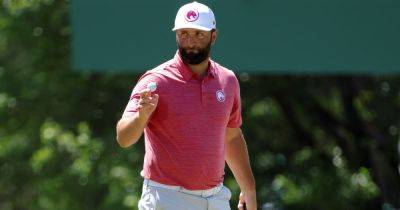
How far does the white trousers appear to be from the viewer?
207 inches

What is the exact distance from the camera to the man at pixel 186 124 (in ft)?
17.0

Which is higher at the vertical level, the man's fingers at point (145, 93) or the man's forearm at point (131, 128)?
the man's fingers at point (145, 93)

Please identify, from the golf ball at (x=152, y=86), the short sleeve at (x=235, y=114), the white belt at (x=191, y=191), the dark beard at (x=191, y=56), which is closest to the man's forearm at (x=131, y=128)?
the golf ball at (x=152, y=86)

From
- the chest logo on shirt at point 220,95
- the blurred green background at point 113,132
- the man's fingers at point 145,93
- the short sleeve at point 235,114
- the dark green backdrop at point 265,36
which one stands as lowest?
the blurred green background at point 113,132

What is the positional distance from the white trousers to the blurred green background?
939 cm

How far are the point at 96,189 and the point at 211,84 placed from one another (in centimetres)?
1051

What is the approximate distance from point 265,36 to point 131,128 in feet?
20.0

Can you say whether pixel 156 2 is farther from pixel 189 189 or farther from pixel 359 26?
pixel 189 189

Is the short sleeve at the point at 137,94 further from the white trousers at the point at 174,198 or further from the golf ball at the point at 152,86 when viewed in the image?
the white trousers at the point at 174,198

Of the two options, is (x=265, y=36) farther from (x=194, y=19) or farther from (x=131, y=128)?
(x=131, y=128)

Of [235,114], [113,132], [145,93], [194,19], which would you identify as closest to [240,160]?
[235,114]

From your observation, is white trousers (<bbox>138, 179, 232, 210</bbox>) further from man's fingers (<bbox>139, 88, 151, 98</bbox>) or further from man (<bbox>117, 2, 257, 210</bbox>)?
man's fingers (<bbox>139, 88, 151, 98</bbox>)

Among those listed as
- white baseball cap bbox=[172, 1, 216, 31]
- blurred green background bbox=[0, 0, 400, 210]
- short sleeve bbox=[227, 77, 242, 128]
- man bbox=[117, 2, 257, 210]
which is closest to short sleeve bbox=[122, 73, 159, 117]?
man bbox=[117, 2, 257, 210]

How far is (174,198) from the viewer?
5258 mm
